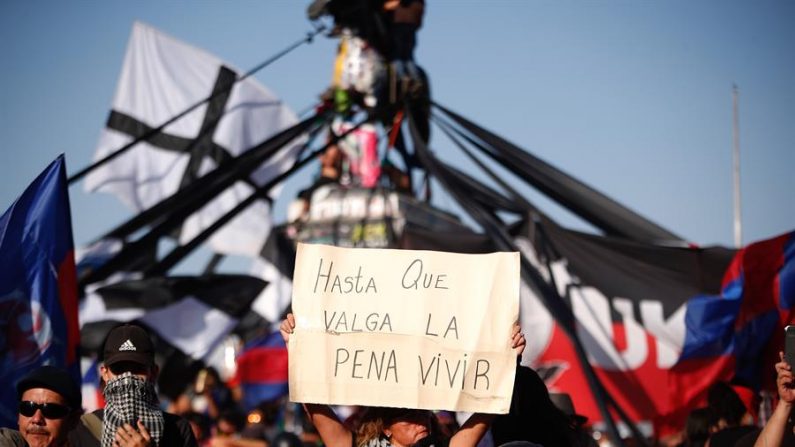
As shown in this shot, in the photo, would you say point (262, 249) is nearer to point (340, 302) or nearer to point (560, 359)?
point (560, 359)

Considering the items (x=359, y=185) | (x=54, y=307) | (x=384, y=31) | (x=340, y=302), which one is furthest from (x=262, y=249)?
(x=340, y=302)

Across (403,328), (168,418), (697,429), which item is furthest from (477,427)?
(697,429)

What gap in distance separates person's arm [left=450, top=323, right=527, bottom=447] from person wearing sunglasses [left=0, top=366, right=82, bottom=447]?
5.01ft

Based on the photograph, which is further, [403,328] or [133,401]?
[403,328]

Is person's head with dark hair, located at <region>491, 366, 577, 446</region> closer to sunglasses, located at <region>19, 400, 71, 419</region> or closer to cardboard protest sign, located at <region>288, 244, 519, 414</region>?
cardboard protest sign, located at <region>288, 244, 519, 414</region>

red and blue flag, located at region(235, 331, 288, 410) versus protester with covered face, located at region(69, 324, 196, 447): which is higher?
protester with covered face, located at region(69, 324, 196, 447)

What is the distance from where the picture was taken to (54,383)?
200 inches

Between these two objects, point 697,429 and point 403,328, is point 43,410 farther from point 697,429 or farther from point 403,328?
point 697,429

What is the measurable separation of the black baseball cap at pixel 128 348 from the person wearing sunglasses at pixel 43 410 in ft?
0.71

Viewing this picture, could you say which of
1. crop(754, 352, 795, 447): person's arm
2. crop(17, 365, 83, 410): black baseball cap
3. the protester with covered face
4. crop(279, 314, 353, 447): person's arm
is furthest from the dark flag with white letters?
crop(17, 365, 83, 410): black baseball cap

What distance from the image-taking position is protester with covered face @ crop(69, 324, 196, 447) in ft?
15.9

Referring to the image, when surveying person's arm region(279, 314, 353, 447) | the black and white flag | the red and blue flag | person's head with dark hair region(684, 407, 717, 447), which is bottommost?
the red and blue flag

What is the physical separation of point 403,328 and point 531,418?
63 cm

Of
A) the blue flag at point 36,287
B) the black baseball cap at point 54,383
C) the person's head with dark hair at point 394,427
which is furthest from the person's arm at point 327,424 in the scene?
the blue flag at point 36,287
